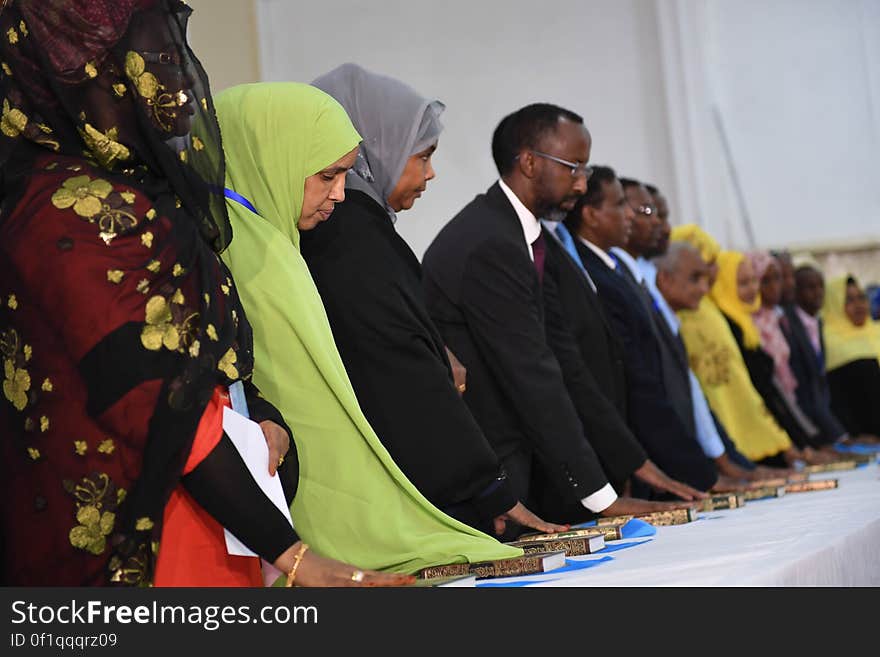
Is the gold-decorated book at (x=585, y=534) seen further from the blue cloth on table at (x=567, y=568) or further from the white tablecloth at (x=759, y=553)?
the blue cloth on table at (x=567, y=568)

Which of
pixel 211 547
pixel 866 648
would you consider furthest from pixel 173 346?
pixel 866 648

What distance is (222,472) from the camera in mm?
1862

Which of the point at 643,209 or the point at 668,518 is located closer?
the point at 668,518

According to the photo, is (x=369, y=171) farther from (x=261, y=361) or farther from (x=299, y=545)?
(x=299, y=545)

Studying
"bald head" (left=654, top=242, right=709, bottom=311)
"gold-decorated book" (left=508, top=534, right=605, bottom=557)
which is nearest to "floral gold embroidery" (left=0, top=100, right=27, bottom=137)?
"gold-decorated book" (left=508, top=534, right=605, bottom=557)

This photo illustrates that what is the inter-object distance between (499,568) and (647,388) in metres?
2.12

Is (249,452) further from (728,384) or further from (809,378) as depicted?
(809,378)

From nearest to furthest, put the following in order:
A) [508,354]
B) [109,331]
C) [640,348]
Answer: [109,331]
[508,354]
[640,348]

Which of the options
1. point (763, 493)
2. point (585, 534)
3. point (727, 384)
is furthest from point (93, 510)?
point (727, 384)

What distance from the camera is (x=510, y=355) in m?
3.31

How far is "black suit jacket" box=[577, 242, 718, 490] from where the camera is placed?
421 cm

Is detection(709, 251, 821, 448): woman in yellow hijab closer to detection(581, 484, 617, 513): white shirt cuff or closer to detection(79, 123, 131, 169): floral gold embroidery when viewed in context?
detection(581, 484, 617, 513): white shirt cuff

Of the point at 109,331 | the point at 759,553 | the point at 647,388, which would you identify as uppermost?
the point at 109,331

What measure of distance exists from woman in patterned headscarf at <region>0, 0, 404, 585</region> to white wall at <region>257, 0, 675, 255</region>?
22.3ft
